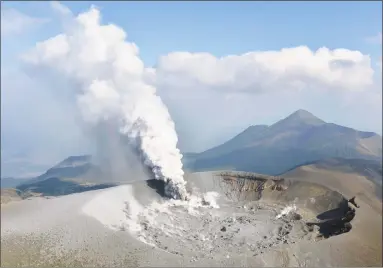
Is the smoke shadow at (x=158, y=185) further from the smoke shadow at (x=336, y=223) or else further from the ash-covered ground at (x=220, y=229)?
the smoke shadow at (x=336, y=223)

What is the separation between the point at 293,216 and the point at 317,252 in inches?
569

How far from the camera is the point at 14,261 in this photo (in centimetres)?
3559

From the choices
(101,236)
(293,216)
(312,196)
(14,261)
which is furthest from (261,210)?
(14,261)

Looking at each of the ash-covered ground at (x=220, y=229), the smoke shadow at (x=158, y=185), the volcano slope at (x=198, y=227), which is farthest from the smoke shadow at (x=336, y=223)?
the smoke shadow at (x=158, y=185)

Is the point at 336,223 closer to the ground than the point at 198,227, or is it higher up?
closer to the ground

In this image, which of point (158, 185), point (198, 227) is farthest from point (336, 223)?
point (158, 185)

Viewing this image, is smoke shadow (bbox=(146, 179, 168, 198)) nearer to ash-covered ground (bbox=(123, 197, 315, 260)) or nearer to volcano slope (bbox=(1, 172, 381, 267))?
volcano slope (bbox=(1, 172, 381, 267))

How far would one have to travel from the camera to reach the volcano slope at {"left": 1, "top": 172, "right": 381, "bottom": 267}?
1561 inches

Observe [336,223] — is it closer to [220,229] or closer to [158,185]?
[220,229]

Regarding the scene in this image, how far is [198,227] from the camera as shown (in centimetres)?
5347

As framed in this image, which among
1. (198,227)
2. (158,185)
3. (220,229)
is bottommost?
(220,229)

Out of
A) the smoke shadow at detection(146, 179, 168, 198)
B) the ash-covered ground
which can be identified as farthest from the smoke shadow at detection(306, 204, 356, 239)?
the smoke shadow at detection(146, 179, 168, 198)

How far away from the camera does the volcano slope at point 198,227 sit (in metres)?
39.7

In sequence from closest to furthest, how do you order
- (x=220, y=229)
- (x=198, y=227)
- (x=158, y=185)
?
1. (x=220, y=229)
2. (x=198, y=227)
3. (x=158, y=185)
